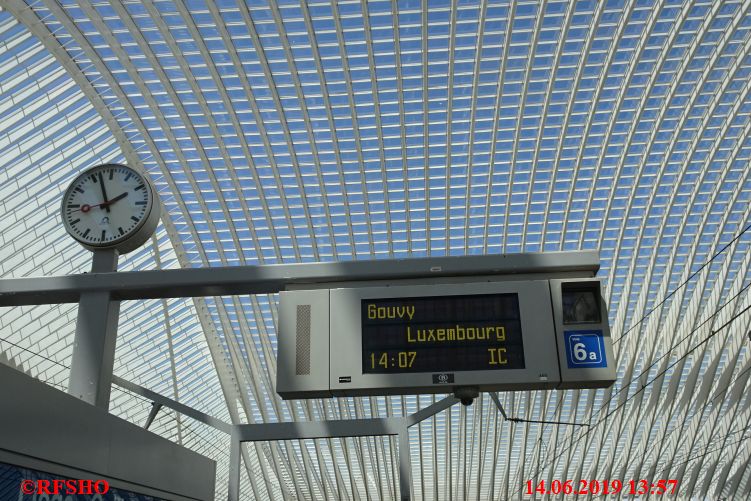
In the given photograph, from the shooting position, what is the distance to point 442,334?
6918 mm

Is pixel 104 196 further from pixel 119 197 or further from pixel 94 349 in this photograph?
pixel 94 349

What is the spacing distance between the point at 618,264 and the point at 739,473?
45.7 ft

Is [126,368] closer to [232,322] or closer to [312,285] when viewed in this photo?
[232,322]

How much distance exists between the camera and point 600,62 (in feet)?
87.4

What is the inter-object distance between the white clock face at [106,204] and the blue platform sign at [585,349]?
403cm

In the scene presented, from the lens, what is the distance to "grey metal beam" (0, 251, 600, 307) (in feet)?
23.4

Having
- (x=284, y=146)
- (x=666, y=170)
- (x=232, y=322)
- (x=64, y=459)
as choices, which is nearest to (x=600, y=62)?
(x=666, y=170)

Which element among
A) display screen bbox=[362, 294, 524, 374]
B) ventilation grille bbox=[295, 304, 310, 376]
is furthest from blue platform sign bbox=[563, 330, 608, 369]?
ventilation grille bbox=[295, 304, 310, 376]

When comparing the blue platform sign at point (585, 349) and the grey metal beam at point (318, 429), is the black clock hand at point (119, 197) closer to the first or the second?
the grey metal beam at point (318, 429)

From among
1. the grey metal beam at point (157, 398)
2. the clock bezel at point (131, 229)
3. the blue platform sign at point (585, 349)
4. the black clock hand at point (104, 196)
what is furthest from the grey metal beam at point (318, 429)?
the blue platform sign at point (585, 349)

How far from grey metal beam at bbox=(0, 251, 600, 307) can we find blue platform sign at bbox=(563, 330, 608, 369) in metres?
0.66

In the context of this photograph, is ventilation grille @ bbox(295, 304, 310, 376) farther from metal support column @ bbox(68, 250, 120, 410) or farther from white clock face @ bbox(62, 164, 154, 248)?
white clock face @ bbox(62, 164, 154, 248)

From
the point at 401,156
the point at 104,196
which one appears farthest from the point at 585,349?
the point at 401,156

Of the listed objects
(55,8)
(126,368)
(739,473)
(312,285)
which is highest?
(55,8)
